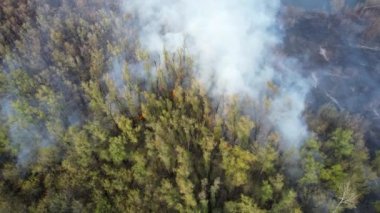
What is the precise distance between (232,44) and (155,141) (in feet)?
51.3

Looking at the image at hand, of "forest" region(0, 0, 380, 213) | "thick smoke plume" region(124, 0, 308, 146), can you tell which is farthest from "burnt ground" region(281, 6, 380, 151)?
"thick smoke plume" region(124, 0, 308, 146)

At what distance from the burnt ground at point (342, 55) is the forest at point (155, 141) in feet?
7.22

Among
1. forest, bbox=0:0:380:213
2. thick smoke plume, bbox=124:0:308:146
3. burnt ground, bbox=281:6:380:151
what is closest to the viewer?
forest, bbox=0:0:380:213

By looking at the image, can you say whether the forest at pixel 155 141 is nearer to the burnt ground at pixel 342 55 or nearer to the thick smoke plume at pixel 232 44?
the thick smoke plume at pixel 232 44

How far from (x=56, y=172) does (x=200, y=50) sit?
19237 mm

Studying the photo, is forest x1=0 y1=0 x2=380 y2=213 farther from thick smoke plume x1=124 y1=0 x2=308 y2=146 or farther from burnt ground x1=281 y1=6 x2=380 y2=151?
burnt ground x1=281 y1=6 x2=380 y2=151

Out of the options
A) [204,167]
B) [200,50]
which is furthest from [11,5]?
[204,167]

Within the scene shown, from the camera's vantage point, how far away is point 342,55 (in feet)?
160

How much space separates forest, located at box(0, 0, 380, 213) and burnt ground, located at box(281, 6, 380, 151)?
7.22 ft

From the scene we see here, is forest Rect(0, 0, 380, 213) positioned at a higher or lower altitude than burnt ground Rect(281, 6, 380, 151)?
lower

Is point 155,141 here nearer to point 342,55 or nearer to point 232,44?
point 232,44

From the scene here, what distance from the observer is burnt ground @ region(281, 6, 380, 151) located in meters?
43.4

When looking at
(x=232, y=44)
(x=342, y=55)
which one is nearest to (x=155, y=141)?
(x=232, y=44)

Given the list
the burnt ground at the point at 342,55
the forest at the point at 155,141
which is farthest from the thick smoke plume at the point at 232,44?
the burnt ground at the point at 342,55
